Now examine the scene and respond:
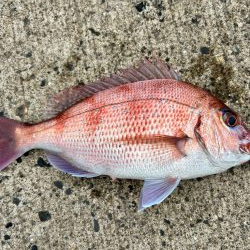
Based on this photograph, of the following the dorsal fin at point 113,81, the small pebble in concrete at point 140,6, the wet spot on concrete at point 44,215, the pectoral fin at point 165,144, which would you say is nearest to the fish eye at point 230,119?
the pectoral fin at point 165,144

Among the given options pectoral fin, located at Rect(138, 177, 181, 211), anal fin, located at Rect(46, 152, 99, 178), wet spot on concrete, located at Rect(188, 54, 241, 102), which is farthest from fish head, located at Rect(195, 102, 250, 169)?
anal fin, located at Rect(46, 152, 99, 178)

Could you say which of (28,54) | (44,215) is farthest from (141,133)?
(28,54)

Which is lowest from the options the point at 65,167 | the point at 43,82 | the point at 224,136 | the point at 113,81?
the point at 65,167

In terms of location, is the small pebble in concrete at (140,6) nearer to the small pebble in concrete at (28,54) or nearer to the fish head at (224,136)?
the small pebble in concrete at (28,54)

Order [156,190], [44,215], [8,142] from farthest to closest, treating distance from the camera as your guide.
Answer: [44,215]
[8,142]
[156,190]

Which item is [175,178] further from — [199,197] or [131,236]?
[131,236]

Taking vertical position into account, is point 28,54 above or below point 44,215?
above

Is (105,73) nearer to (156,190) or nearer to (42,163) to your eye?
(42,163)
